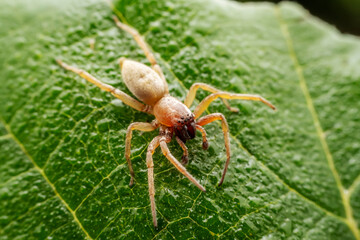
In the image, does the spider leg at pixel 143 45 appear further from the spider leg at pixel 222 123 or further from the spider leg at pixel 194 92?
the spider leg at pixel 222 123

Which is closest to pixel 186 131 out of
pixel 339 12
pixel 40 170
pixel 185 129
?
pixel 185 129

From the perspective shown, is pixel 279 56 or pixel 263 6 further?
pixel 263 6

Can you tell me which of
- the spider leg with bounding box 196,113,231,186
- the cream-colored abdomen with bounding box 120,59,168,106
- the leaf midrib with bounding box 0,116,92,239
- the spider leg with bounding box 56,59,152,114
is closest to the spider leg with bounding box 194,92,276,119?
the spider leg with bounding box 196,113,231,186

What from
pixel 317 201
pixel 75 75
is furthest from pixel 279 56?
pixel 75 75

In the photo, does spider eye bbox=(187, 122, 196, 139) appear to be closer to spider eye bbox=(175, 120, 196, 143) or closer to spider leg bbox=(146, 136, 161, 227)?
spider eye bbox=(175, 120, 196, 143)

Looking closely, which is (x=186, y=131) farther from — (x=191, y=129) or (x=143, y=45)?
(x=143, y=45)

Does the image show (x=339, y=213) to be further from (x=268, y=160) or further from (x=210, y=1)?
(x=210, y=1)
